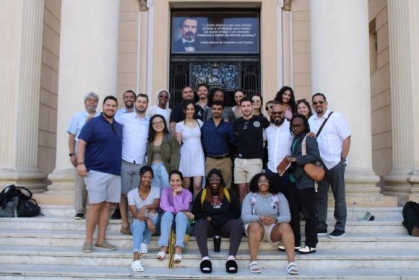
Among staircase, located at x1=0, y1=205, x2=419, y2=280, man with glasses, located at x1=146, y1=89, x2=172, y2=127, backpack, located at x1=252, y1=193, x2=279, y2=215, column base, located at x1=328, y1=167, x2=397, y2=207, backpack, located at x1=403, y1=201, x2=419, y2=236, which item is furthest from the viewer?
column base, located at x1=328, y1=167, x2=397, y2=207

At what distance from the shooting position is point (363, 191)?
25.5ft

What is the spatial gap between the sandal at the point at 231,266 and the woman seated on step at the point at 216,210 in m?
0.36

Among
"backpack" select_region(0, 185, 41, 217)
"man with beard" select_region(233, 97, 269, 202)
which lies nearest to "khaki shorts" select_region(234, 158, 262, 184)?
"man with beard" select_region(233, 97, 269, 202)

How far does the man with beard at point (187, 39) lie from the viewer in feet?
34.9

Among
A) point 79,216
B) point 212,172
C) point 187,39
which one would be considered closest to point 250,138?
point 212,172

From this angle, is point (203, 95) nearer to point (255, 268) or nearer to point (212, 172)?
point (212, 172)

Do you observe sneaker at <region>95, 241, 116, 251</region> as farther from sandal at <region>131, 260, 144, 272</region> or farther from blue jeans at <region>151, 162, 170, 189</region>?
blue jeans at <region>151, 162, 170, 189</region>

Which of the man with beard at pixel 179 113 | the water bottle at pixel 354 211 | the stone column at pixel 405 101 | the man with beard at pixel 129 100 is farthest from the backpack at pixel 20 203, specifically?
the stone column at pixel 405 101

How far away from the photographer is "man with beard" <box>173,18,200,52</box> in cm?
1065

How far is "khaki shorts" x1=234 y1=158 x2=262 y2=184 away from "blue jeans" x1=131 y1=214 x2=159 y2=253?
133cm

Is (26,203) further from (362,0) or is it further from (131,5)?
(362,0)

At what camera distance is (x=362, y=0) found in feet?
Result: 26.8

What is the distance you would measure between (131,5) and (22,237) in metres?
6.10

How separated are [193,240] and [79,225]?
6.19ft
